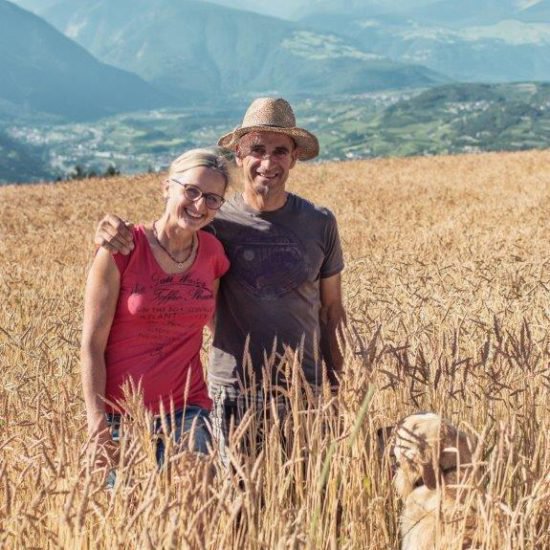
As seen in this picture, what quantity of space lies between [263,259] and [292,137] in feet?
1.78

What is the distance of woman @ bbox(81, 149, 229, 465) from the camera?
304cm

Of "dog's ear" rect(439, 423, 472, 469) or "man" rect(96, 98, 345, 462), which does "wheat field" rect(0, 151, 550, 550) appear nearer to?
"dog's ear" rect(439, 423, 472, 469)

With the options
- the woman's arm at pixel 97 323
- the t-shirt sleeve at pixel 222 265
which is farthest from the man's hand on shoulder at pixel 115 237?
the t-shirt sleeve at pixel 222 265

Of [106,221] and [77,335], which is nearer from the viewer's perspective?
[106,221]

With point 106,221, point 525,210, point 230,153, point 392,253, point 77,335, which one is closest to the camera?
point 106,221

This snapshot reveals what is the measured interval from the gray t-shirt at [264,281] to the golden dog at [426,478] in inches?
37.9

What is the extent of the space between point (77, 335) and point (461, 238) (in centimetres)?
696

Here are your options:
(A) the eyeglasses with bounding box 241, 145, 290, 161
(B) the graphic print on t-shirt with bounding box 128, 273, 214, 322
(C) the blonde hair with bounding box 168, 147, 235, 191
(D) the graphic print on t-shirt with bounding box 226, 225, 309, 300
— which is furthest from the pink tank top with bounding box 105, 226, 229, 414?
(A) the eyeglasses with bounding box 241, 145, 290, 161

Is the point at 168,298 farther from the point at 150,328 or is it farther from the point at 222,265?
the point at 222,265

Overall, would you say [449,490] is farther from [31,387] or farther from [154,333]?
[31,387]

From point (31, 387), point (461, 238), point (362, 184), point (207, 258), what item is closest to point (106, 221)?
point (207, 258)

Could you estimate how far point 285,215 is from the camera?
369 cm

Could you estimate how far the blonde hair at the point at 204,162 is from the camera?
3199 millimetres

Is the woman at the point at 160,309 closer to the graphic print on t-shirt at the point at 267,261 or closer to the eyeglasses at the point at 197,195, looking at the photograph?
the eyeglasses at the point at 197,195
